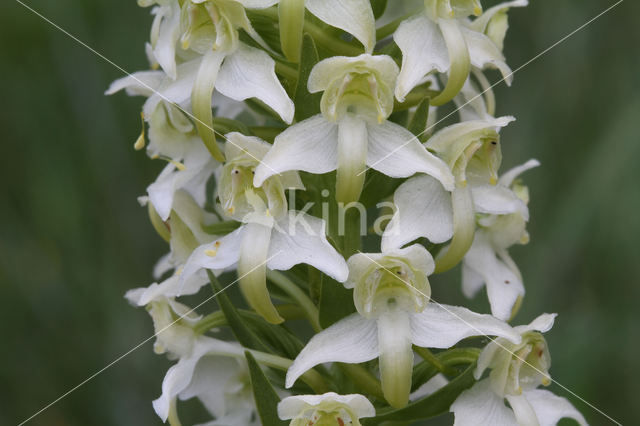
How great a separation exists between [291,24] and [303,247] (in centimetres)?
53

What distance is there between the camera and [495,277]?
8.24ft

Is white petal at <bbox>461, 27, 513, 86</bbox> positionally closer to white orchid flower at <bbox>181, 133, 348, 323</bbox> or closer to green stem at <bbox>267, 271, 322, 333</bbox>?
white orchid flower at <bbox>181, 133, 348, 323</bbox>

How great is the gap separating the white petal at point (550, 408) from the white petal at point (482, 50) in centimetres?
88

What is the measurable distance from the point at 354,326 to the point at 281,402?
26 centimetres

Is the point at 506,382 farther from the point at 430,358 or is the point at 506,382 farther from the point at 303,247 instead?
the point at 303,247

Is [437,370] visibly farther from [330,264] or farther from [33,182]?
[33,182]

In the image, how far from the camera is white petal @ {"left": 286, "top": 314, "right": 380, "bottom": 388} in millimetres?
2039

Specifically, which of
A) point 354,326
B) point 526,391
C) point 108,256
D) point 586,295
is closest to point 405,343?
point 354,326

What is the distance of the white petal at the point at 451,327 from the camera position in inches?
81.7

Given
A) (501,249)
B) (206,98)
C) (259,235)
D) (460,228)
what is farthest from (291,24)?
(501,249)

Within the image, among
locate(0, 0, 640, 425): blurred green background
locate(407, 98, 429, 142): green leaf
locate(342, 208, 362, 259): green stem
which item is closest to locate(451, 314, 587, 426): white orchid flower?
locate(342, 208, 362, 259): green stem

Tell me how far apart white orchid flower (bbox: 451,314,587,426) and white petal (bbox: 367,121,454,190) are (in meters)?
0.42

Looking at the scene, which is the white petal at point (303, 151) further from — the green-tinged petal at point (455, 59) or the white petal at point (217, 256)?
the green-tinged petal at point (455, 59)

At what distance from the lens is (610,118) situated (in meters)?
3.82
